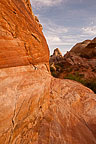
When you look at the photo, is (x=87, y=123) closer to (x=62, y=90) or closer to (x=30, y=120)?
(x=62, y=90)

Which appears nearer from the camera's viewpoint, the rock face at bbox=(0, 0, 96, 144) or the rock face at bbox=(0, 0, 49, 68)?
the rock face at bbox=(0, 0, 96, 144)

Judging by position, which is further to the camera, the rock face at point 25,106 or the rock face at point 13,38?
the rock face at point 13,38

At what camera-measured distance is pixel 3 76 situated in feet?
7.14

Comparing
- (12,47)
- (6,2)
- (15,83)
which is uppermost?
(6,2)

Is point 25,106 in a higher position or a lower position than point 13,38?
lower

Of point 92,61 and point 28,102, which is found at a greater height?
point 92,61

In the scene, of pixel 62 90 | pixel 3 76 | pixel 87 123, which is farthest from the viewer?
pixel 62 90

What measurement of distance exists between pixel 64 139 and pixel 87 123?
1.39 m

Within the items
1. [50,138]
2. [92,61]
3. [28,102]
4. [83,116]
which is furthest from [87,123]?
[92,61]

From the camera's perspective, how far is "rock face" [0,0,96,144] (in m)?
2.06

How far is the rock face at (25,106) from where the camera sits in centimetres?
206

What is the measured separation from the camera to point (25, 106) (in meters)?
2.35

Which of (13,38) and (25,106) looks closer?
(25,106)

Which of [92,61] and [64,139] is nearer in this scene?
[64,139]
